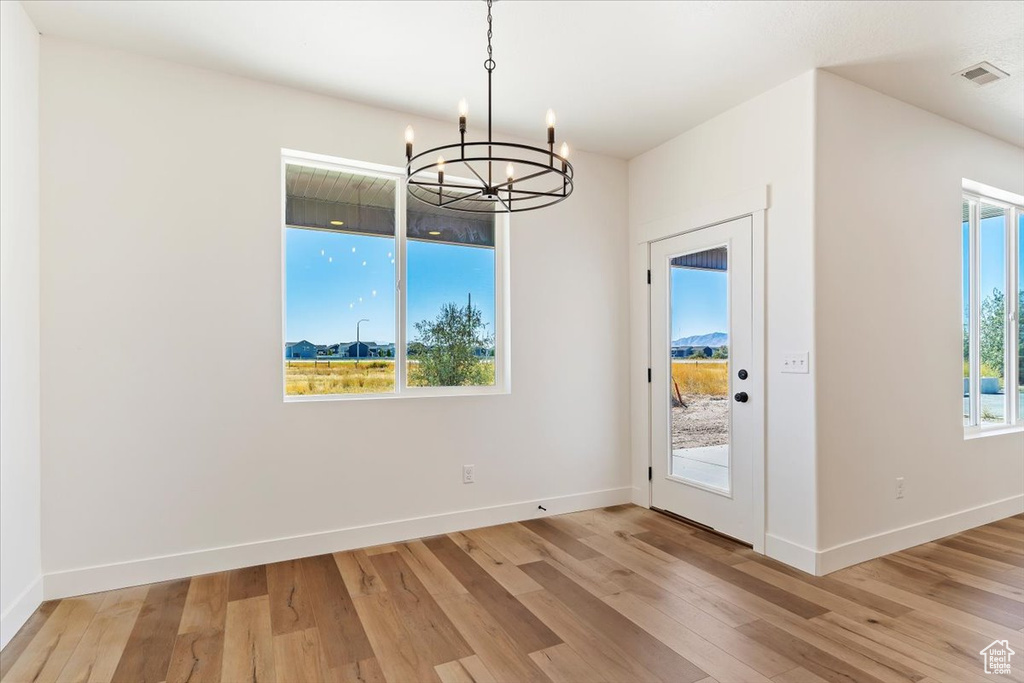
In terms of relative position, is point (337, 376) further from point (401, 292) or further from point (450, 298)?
point (450, 298)

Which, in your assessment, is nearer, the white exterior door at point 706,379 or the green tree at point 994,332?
the white exterior door at point 706,379

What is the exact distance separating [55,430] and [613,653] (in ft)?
9.48

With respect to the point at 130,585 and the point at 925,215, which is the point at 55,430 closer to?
the point at 130,585

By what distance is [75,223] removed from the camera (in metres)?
2.79

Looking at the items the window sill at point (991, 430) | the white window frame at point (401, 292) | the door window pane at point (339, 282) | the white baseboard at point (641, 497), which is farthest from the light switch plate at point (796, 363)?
the door window pane at point (339, 282)

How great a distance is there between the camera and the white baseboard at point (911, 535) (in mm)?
3024

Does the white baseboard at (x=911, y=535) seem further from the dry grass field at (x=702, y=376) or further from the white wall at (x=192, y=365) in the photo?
the white wall at (x=192, y=365)

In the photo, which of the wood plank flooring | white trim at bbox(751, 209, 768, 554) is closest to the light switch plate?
white trim at bbox(751, 209, 768, 554)

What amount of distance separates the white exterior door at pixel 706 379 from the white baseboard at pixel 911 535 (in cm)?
46

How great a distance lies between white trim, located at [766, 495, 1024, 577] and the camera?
300 centimetres

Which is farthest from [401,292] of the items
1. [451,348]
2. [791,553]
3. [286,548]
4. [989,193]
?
[989,193]

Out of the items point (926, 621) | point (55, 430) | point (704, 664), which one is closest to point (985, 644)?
point (926, 621)

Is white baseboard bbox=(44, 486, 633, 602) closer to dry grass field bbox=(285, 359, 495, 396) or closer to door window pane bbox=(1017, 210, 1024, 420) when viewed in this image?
dry grass field bbox=(285, 359, 495, 396)

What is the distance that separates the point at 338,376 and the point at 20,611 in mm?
1821
